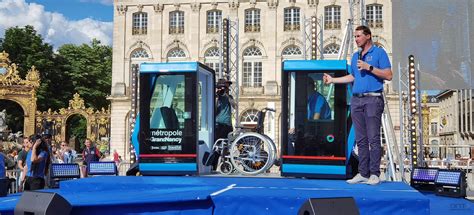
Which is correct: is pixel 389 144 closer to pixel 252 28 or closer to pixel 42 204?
pixel 42 204

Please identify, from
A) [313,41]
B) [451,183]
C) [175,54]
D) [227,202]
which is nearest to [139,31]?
[175,54]

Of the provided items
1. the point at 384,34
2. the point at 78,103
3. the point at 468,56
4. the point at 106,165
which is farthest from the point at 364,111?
the point at 384,34

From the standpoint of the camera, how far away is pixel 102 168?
32.9 feet

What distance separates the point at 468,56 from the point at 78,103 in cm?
2194

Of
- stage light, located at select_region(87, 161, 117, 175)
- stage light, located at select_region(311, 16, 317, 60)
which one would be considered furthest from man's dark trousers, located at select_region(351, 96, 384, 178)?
stage light, located at select_region(311, 16, 317, 60)

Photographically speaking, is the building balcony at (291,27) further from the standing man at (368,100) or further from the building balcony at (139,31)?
the standing man at (368,100)

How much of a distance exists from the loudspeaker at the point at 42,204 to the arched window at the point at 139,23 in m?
38.0

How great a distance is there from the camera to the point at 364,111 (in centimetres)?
698

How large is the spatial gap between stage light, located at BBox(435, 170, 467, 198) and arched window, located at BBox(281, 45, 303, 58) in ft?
109

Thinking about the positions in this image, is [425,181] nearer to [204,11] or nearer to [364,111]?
[364,111]

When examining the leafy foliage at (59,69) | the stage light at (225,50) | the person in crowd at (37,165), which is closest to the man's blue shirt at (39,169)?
the person in crowd at (37,165)

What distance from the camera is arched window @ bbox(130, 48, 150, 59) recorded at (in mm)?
41938

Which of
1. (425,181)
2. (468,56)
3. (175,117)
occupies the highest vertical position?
(468,56)

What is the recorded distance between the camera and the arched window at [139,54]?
41.9 meters
